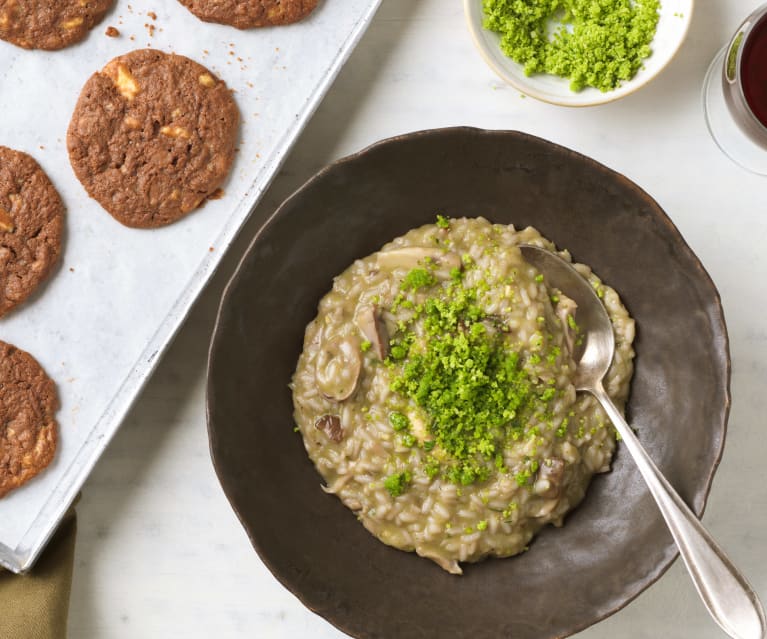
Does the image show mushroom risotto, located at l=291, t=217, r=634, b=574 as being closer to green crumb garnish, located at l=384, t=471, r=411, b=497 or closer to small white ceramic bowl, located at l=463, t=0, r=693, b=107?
green crumb garnish, located at l=384, t=471, r=411, b=497

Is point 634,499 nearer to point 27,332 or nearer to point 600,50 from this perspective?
point 600,50

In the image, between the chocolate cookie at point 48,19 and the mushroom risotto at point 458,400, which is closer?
the mushroom risotto at point 458,400

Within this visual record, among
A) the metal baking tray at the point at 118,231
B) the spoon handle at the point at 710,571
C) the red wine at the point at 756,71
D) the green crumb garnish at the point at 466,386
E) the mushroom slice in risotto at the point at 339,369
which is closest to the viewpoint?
the spoon handle at the point at 710,571

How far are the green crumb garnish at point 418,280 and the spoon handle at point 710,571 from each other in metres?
0.90

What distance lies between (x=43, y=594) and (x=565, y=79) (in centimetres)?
283

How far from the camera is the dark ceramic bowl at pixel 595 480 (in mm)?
2637

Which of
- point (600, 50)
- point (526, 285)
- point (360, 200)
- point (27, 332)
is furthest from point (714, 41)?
point (27, 332)

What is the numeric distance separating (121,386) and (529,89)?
1937mm

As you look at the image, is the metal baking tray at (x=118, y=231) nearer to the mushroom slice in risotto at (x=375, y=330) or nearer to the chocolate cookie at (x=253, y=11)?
the chocolate cookie at (x=253, y=11)

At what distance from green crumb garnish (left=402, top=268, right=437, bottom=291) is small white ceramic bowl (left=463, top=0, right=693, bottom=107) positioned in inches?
33.6

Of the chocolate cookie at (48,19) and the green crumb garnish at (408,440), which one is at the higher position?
the chocolate cookie at (48,19)

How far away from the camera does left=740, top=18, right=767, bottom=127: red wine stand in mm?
2918

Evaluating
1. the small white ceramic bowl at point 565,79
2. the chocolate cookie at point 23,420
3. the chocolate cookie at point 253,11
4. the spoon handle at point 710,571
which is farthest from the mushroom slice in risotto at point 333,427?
the chocolate cookie at point 253,11

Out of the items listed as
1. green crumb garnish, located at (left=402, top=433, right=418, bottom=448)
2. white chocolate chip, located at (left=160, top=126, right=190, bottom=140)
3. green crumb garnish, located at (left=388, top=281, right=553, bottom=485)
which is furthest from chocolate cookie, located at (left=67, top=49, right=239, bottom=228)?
green crumb garnish, located at (left=402, top=433, right=418, bottom=448)
